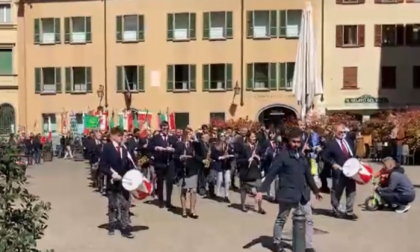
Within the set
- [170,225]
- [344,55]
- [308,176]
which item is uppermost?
[344,55]

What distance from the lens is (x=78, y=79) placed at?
4856 cm

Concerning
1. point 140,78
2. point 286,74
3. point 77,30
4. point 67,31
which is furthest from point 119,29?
point 286,74

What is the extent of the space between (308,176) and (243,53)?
116 feet

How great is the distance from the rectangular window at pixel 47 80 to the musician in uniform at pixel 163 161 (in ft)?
106

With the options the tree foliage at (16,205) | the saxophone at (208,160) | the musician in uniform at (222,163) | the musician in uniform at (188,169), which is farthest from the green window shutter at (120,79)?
the tree foliage at (16,205)

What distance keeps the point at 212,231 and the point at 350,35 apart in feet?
111

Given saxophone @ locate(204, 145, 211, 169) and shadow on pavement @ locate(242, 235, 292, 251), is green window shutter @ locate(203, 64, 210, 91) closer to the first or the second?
saxophone @ locate(204, 145, 211, 169)

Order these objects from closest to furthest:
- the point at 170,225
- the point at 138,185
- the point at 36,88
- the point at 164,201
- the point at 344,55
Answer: the point at 138,185
the point at 170,225
the point at 164,201
the point at 344,55
the point at 36,88

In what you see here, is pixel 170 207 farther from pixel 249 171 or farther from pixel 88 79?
pixel 88 79

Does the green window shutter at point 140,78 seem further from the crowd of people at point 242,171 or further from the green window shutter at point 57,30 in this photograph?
the crowd of people at point 242,171

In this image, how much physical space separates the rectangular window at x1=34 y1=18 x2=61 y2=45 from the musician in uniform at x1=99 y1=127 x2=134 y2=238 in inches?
1442

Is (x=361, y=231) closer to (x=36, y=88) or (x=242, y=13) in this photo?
(x=242, y=13)

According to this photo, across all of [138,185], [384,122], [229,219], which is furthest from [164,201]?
[384,122]

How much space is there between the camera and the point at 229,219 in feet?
49.2
